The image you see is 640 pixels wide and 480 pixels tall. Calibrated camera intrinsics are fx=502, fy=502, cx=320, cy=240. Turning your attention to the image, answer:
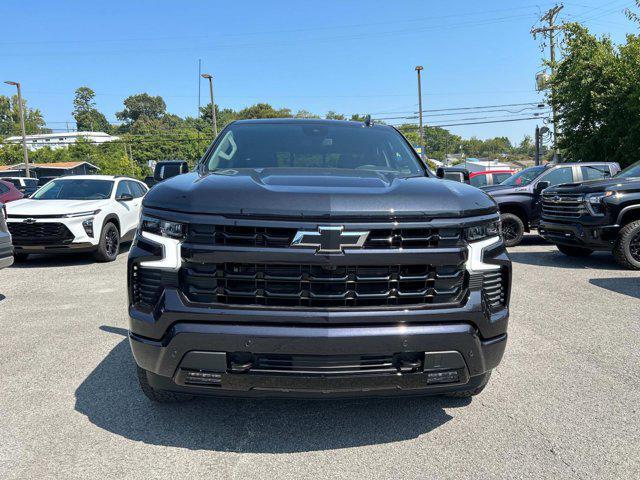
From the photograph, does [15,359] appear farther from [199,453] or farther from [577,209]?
[577,209]

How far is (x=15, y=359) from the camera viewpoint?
4.08 meters

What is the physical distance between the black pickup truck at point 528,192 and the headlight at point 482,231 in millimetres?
8486

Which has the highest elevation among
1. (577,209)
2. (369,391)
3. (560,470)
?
(577,209)

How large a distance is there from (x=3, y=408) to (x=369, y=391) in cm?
239

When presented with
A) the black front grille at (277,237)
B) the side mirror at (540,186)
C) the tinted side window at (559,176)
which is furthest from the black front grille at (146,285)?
the tinted side window at (559,176)

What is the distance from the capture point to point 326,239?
2.36 metres

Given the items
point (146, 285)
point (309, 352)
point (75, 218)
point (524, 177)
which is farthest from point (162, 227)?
point (524, 177)

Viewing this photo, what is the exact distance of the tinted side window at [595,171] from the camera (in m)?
11.3

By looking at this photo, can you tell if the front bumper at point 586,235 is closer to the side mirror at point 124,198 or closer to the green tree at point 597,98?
the side mirror at point 124,198

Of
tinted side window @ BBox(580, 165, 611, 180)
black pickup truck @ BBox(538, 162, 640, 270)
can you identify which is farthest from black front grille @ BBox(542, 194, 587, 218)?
tinted side window @ BBox(580, 165, 611, 180)

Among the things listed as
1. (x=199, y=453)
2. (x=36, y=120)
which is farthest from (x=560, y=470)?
(x=36, y=120)

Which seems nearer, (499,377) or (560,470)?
(560,470)

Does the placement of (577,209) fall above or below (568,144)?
below

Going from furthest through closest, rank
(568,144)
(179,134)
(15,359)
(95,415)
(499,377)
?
(179,134) → (568,144) → (15,359) → (499,377) → (95,415)
